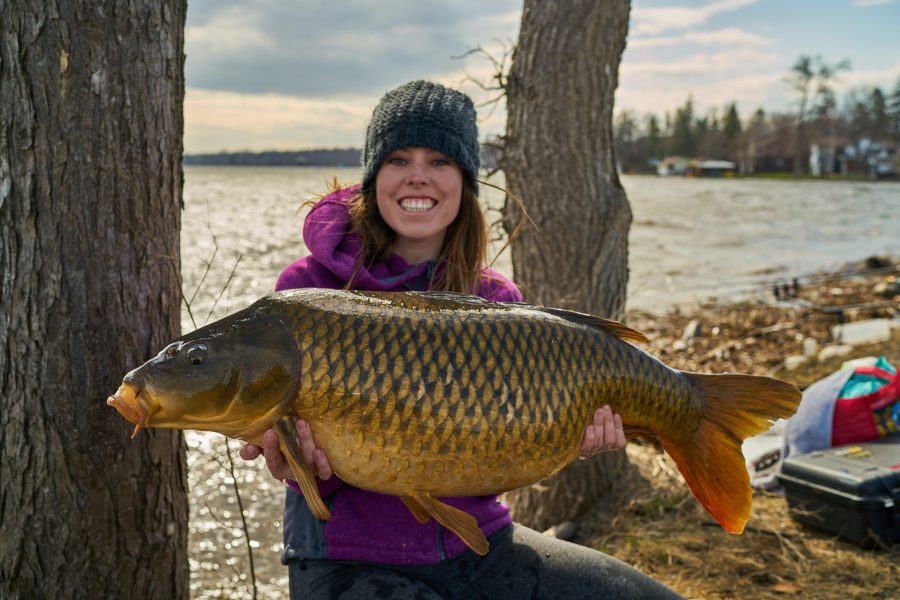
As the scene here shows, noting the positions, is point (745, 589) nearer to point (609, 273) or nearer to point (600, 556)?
point (600, 556)

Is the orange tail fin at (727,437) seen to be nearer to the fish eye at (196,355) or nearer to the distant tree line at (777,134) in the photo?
the fish eye at (196,355)

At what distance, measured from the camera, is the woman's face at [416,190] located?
107 inches

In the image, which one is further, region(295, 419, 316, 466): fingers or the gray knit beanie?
the gray knit beanie

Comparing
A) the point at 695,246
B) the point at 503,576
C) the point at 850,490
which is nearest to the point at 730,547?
the point at 850,490

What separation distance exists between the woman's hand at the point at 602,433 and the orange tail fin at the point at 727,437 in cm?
24

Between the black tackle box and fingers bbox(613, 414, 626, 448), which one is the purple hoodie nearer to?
fingers bbox(613, 414, 626, 448)

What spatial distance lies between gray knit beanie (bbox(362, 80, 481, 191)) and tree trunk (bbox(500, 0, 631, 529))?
145 centimetres

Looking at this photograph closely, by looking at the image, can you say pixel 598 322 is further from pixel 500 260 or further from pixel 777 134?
pixel 777 134

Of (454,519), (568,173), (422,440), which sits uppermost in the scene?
(568,173)

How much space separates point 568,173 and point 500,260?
1356 millimetres

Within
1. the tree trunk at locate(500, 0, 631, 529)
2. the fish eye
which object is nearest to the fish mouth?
the fish eye

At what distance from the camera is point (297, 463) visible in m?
1.85

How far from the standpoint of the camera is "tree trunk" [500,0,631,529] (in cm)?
408

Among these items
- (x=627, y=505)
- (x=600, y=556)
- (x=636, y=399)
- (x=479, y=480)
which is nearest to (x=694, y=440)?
(x=636, y=399)
